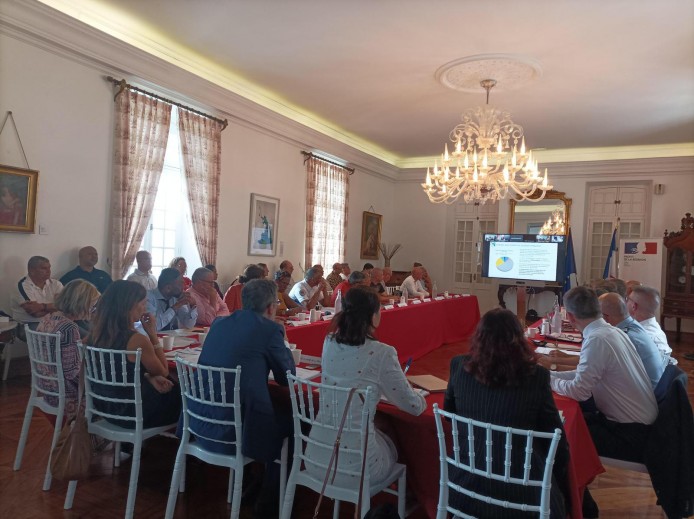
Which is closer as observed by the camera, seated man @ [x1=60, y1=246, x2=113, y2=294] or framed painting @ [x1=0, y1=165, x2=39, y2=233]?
framed painting @ [x1=0, y1=165, x2=39, y2=233]

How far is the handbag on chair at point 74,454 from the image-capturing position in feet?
7.52

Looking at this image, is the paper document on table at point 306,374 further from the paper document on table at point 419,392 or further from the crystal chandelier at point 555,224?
the crystal chandelier at point 555,224

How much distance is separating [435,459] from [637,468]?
1114 mm

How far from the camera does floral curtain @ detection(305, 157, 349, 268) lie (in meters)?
8.58

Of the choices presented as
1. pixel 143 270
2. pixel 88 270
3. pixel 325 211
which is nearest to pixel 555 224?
pixel 325 211

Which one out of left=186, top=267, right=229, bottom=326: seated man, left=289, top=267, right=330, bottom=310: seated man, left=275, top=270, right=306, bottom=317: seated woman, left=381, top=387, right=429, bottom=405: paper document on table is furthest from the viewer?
left=289, top=267, right=330, bottom=310: seated man

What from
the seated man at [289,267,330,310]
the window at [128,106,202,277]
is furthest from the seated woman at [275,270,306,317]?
the window at [128,106,202,277]

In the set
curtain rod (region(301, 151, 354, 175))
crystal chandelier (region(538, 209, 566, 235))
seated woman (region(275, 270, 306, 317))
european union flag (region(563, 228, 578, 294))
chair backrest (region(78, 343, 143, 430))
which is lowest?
chair backrest (region(78, 343, 143, 430))

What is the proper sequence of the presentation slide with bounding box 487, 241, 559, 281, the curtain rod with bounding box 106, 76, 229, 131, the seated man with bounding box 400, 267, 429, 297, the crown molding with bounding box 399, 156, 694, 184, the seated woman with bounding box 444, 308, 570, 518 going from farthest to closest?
the crown molding with bounding box 399, 156, 694, 184 < the presentation slide with bounding box 487, 241, 559, 281 < the seated man with bounding box 400, 267, 429, 297 < the curtain rod with bounding box 106, 76, 229, 131 < the seated woman with bounding box 444, 308, 570, 518

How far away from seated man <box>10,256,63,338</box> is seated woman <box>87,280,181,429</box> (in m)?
2.37

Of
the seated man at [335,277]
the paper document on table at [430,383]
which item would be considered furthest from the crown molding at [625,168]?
the paper document on table at [430,383]

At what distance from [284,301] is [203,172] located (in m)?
2.18

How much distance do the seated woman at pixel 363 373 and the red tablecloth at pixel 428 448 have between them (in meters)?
0.09

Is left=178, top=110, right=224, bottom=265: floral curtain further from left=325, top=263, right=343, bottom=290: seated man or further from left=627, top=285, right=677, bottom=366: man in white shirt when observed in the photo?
left=627, top=285, right=677, bottom=366: man in white shirt
